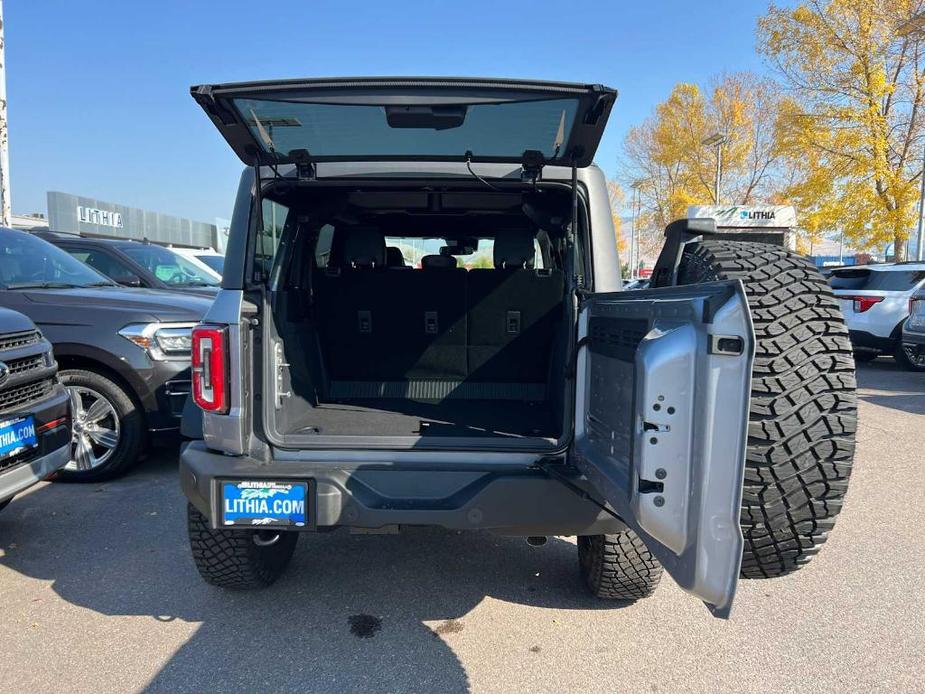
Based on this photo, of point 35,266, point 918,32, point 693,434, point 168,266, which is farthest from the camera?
point 918,32

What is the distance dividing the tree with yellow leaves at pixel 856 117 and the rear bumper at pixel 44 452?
19.9m

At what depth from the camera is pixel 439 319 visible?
13.1ft

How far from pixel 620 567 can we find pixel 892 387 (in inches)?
322

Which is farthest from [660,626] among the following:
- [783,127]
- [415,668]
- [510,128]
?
[783,127]

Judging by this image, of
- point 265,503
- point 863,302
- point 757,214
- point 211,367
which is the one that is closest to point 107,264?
point 211,367

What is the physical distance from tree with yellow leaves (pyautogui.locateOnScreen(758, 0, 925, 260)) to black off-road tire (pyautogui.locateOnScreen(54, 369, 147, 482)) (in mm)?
19275

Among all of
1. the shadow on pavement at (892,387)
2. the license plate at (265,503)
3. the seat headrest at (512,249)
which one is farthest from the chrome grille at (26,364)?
the shadow on pavement at (892,387)

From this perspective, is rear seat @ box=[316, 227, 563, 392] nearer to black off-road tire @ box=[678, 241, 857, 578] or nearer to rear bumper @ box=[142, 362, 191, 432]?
rear bumper @ box=[142, 362, 191, 432]

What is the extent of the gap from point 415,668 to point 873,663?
1859mm

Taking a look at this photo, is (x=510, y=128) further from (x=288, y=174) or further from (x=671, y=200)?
(x=671, y=200)

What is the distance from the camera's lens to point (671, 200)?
31047 mm

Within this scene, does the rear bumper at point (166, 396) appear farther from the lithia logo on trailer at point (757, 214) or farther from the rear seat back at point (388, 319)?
the lithia logo on trailer at point (757, 214)

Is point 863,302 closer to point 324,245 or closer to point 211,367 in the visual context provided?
point 324,245

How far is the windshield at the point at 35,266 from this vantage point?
4852 millimetres
